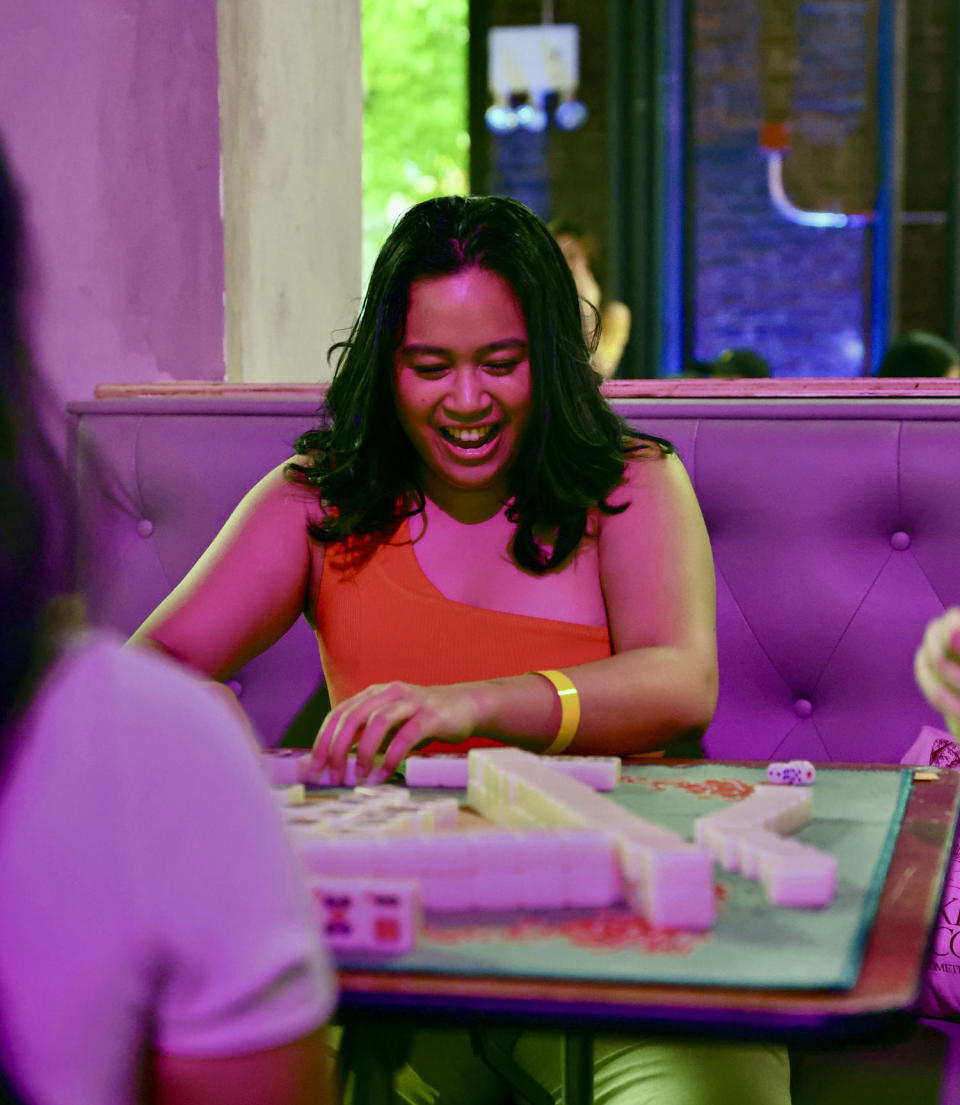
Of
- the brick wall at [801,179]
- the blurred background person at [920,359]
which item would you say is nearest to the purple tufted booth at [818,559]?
the blurred background person at [920,359]

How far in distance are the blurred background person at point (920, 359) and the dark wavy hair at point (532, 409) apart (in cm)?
258

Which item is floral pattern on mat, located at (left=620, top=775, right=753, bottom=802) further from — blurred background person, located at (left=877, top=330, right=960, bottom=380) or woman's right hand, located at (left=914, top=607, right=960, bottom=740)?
blurred background person, located at (left=877, top=330, right=960, bottom=380)

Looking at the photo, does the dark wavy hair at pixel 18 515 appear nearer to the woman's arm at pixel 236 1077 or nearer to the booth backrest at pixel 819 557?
the woman's arm at pixel 236 1077

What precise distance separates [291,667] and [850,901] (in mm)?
1296

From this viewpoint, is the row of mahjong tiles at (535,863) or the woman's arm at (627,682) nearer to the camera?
the row of mahjong tiles at (535,863)

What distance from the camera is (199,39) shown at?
8.14 ft

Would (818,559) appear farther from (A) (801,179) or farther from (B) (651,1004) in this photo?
(A) (801,179)

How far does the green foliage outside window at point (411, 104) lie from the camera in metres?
9.52

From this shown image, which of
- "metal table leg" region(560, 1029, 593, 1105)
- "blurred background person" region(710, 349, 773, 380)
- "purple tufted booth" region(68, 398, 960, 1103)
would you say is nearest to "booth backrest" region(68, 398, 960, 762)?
"purple tufted booth" region(68, 398, 960, 1103)

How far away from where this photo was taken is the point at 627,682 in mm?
1466

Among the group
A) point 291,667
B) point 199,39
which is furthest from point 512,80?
point 291,667

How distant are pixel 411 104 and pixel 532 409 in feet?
28.5

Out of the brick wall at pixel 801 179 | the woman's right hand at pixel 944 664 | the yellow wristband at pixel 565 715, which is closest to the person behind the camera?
the woman's right hand at pixel 944 664

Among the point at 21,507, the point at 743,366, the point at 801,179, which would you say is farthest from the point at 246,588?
the point at 801,179
